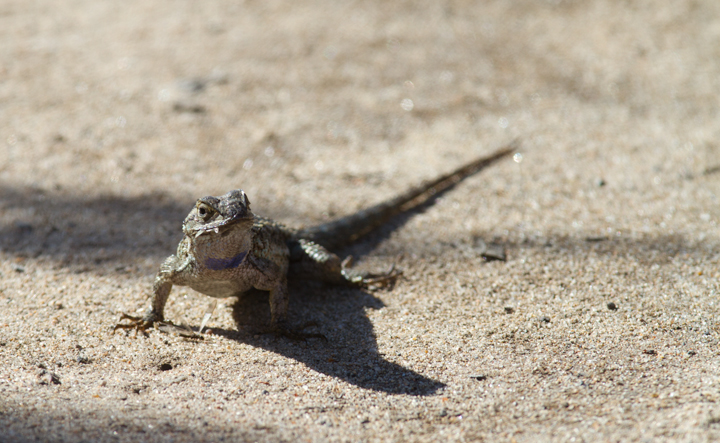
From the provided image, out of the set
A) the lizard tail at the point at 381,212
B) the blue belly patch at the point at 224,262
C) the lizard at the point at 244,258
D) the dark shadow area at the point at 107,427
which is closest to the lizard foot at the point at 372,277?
the lizard at the point at 244,258

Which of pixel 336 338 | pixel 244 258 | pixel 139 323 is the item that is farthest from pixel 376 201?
pixel 139 323

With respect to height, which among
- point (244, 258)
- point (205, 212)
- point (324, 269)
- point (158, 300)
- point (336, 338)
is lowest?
point (336, 338)

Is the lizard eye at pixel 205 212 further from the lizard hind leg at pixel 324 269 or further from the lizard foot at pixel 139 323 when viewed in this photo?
the lizard hind leg at pixel 324 269

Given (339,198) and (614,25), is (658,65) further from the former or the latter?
(339,198)

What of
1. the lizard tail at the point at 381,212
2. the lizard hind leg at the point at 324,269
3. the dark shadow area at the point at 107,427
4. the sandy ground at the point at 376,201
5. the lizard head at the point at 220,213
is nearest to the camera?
the dark shadow area at the point at 107,427

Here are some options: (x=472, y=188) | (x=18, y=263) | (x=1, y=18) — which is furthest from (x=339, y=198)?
(x=1, y=18)

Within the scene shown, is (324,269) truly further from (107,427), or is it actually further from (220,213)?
(107,427)
